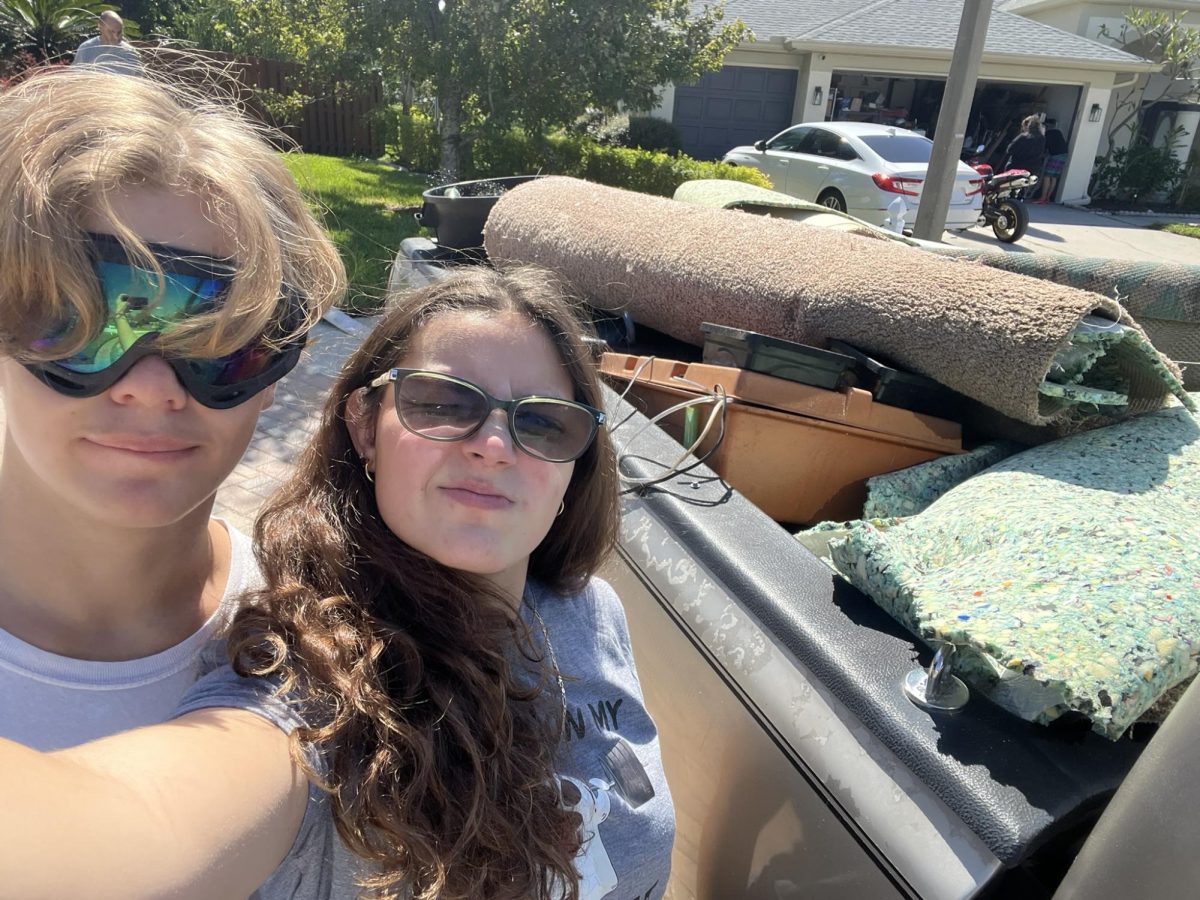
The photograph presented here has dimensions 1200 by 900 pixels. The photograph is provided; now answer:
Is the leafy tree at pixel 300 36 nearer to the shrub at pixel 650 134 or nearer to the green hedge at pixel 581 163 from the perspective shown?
the green hedge at pixel 581 163

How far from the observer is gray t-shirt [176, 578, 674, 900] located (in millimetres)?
934

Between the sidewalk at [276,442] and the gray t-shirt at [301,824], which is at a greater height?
the gray t-shirt at [301,824]

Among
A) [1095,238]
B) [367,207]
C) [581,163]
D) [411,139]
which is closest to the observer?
[367,207]

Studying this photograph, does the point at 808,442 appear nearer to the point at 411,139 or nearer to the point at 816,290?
the point at 816,290

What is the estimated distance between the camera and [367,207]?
34.2ft

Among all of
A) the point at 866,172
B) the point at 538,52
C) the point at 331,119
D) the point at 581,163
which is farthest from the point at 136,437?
the point at 331,119

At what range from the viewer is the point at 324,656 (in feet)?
3.26

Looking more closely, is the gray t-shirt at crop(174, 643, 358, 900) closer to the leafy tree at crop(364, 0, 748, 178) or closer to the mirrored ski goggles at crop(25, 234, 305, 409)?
the mirrored ski goggles at crop(25, 234, 305, 409)

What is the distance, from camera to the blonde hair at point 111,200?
2.93 ft

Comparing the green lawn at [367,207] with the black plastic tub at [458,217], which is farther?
the green lawn at [367,207]

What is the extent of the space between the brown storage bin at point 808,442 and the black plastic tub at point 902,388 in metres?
0.05

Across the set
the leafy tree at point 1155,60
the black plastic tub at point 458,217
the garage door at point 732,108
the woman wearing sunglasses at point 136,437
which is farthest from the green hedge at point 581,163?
the leafy tree at point 1155,60

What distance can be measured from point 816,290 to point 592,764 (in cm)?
128

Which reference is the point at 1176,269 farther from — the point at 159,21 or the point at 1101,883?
the point at 159,21
